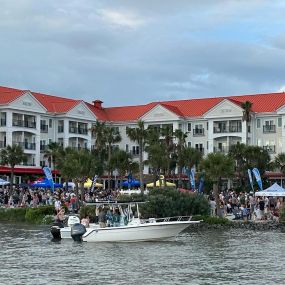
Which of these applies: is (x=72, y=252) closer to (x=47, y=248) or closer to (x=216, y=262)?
(x=47, y=248)

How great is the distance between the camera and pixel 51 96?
11500cm

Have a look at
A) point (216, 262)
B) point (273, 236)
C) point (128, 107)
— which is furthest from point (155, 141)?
point (216, 262)

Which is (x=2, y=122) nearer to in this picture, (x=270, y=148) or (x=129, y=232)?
(x=270, y=148)

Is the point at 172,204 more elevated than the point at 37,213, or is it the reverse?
the point at 172,204

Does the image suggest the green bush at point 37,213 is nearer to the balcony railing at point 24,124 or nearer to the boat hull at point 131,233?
the boat hull at point 131,233

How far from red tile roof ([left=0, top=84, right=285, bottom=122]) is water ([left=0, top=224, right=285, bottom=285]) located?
59863 mm

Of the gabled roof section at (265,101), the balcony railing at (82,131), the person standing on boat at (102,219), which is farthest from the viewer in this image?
the balcony railing at (82,131)

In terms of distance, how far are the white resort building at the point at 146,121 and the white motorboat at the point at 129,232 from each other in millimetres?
56298

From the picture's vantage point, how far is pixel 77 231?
40125mm

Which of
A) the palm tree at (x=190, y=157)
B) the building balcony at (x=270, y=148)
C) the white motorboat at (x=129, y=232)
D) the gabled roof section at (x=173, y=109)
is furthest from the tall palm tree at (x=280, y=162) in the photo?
the white motorboat at (x=129, y=232)

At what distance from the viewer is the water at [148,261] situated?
87.2 ft

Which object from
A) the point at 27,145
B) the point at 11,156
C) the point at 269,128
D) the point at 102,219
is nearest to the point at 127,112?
the point at 27,145

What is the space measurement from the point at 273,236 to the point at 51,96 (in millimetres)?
74812

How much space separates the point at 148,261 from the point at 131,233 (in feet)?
25.6
